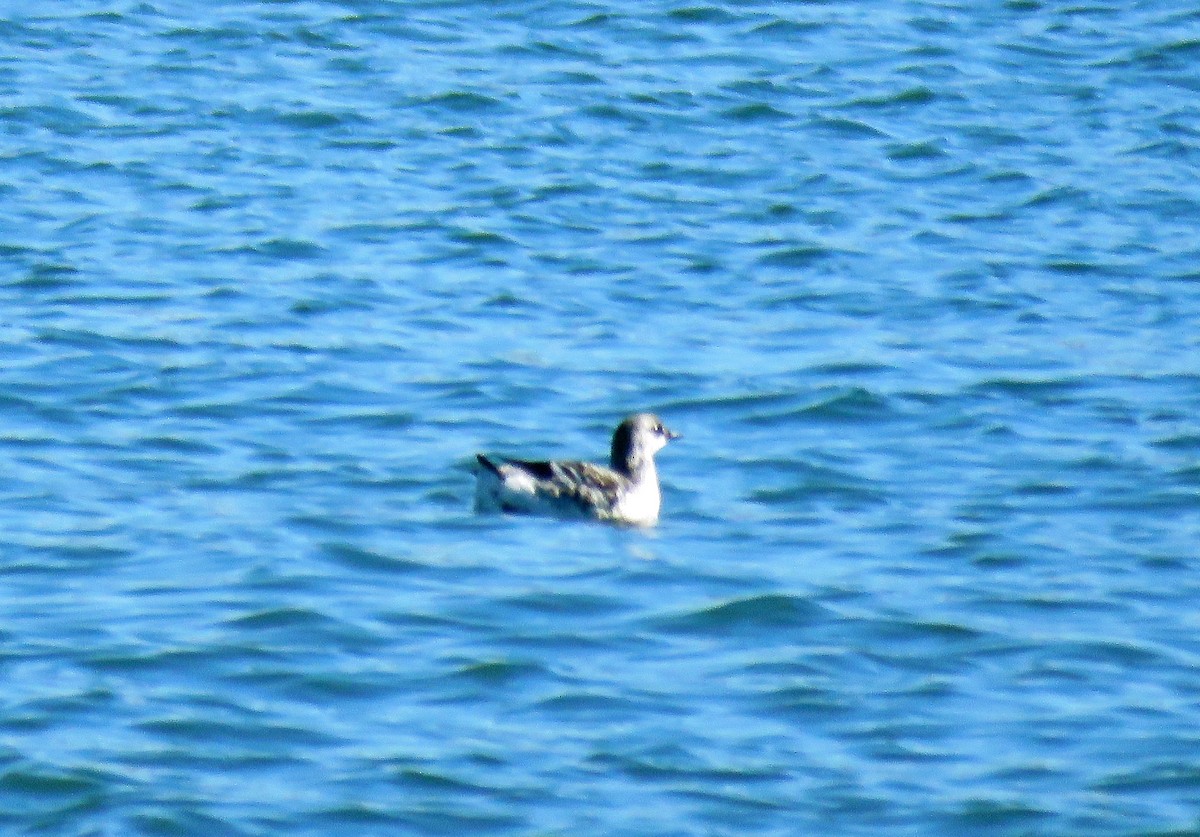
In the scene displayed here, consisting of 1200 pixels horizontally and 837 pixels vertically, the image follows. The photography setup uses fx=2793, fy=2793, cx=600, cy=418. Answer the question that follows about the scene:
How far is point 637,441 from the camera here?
1203 cm

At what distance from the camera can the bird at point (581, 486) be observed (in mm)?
11609

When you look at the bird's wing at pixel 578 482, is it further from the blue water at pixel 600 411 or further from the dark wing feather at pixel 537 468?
the blue water at pixel 600 411

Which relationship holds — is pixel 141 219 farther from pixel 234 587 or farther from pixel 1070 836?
pixel 1070 836

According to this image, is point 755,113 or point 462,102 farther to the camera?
point 462,102

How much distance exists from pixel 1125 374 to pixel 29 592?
6072 millimetres

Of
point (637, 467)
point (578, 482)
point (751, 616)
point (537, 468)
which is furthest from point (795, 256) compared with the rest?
point (751, 616)

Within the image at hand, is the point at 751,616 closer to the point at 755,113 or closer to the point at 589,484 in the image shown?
the point at 589,484

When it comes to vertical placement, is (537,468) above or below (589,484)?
above

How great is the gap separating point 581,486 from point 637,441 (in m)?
0.34

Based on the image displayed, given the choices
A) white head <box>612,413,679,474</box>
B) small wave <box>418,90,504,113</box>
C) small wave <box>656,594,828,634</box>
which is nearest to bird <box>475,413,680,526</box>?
white head <box>612,413,679,474</box>

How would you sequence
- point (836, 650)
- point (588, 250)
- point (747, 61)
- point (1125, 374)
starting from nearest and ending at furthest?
1. point (836, 650)
2. point (1125, 374)
3. point (588, 250)
4. point (747, 61)

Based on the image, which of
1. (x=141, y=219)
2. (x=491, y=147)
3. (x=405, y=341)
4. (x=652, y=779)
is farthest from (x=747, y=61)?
(x=652, y=779)

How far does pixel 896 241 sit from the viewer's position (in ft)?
54.4

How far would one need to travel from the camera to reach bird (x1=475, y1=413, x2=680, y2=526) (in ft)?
38.1
